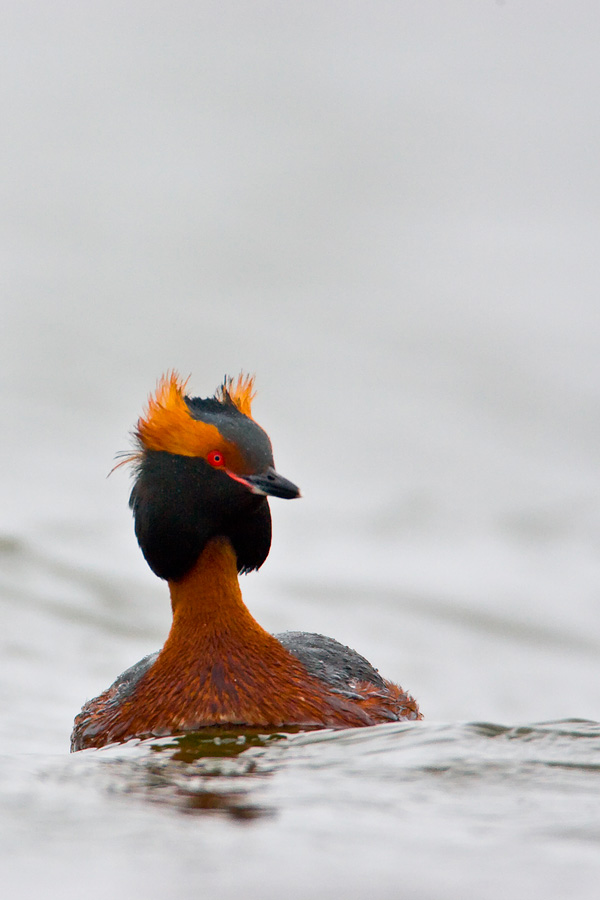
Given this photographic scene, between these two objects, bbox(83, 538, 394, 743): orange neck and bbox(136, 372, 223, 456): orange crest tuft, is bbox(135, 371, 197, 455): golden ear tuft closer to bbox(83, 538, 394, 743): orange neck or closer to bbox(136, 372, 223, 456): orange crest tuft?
bbox(136, 372, 223, 456): orange crest tuft

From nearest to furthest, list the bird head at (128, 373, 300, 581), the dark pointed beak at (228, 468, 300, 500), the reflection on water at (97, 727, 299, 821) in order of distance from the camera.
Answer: the reflection on water at (97, 727, 299, 821), the dark pointed beak at (228, 468, 300, 500), the bird head at (128, 373, 300, 581)

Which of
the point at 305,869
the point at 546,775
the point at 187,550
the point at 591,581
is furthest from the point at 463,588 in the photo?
the point at 305,869

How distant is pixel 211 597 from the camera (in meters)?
7.43

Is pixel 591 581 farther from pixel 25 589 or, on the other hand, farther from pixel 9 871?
pixel 9 871

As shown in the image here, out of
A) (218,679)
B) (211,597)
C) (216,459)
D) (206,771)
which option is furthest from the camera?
(211,597)

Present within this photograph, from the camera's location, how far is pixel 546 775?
225 inches

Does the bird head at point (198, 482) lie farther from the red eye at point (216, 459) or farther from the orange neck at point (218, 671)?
the orange neck at point (218, 671)

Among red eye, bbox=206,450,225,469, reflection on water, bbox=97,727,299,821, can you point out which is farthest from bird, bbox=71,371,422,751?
reflection on water, bbox=97,727,299,821

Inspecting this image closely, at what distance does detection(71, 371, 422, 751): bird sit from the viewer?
705 cm

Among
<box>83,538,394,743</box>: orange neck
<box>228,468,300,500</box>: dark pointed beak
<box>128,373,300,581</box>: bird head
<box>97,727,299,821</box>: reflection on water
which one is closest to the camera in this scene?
<box>97,727,299,821</box>: reflection on water

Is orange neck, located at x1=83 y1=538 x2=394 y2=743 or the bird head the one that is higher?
the bird head

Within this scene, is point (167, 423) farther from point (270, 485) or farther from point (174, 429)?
point (270, 485)

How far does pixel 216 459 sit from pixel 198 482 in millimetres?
142

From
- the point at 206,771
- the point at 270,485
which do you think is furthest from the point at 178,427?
the point at 206,771
